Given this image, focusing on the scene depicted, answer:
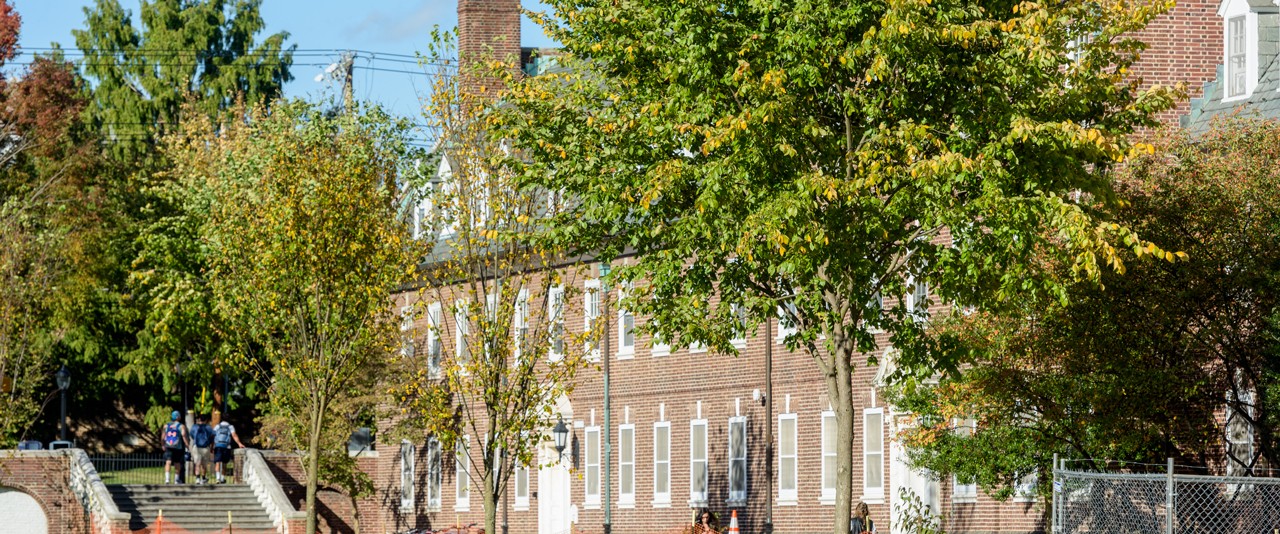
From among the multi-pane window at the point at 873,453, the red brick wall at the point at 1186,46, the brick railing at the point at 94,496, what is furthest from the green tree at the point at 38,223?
the red brick wall at the point at 1186,46

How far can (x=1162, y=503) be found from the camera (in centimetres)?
2836

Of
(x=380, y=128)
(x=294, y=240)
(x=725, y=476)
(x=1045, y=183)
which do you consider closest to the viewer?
(x=1045, y=183)

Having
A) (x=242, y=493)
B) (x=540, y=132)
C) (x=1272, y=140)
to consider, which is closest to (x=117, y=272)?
(x=242, y=493)

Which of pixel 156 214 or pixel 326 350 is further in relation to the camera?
pixel 156 214

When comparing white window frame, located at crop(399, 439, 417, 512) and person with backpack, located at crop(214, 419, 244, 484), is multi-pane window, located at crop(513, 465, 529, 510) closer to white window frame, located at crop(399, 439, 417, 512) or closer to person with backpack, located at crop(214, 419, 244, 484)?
white window frame, located at crop(399, 439, 417, 512)

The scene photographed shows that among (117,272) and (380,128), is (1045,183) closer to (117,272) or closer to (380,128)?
(380,128)

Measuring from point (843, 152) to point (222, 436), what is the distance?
29241 millimetres

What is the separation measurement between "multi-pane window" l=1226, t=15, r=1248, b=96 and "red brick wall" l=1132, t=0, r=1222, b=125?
56.6 inches

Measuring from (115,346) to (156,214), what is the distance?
14.7 ft

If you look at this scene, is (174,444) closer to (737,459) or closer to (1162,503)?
(737,459)

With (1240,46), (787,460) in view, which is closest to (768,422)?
(787,460)

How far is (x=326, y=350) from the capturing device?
3500cm

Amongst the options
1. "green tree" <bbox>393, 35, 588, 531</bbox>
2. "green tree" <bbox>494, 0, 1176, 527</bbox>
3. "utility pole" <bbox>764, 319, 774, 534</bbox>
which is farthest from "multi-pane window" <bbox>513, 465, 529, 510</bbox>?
"green tree" <bbox>494, 0, 1176, 527</bbox>

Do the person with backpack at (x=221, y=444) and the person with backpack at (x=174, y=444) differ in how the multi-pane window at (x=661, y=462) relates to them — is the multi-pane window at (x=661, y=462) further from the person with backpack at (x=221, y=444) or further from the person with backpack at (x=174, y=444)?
the person with backpack at (x=174, y=444)
